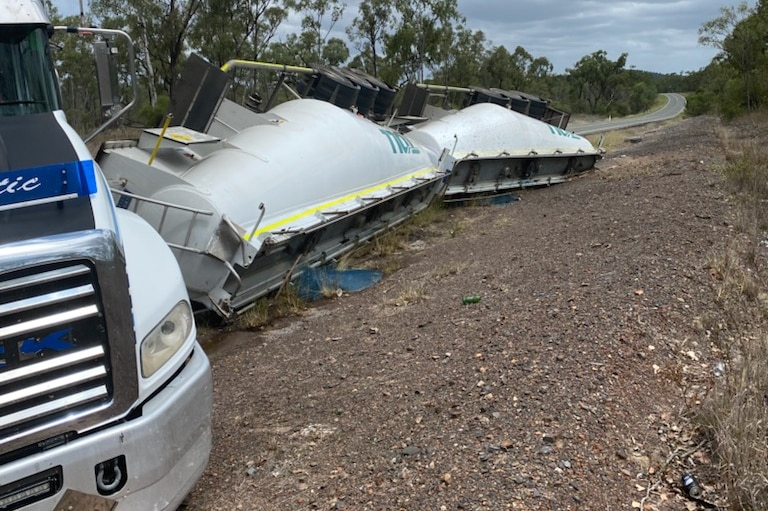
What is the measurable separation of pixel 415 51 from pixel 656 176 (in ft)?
92.1

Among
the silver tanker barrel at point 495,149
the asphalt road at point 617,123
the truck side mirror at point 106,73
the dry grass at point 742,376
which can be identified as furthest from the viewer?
the asphalt road at point 617,123

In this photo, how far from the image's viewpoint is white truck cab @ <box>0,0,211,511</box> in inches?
88.3

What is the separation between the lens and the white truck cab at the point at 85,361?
7.36ft

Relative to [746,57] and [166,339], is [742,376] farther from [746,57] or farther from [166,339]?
[746,57]

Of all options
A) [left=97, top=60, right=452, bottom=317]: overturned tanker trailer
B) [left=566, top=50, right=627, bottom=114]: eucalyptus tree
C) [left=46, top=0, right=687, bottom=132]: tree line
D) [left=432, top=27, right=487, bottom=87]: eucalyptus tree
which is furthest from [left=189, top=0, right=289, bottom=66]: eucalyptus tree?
[left=566, top=50, right=627, bottom=114]: eucalyptus tree

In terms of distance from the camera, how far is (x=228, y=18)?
30297 millimetres

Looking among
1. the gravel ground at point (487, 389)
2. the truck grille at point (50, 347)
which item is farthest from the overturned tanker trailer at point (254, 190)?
the truck grille at point (50, 347)

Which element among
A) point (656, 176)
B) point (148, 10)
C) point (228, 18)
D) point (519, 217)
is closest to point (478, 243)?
point (519, 217)

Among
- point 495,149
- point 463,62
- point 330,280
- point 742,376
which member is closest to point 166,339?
point 742,376

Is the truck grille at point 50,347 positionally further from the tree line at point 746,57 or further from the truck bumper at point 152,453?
the tree line at point 746,57

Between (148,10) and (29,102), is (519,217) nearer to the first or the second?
(29,102)

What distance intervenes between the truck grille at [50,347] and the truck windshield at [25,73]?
6.26 ft

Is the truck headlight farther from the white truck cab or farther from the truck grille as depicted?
the truck grille

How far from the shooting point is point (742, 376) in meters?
3.59
